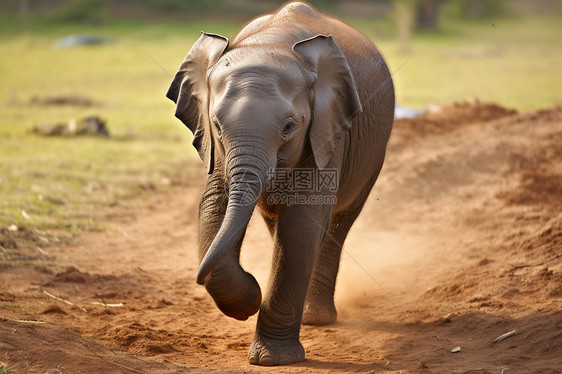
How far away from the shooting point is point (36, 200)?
1105 cm

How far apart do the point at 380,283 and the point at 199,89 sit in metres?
3.56

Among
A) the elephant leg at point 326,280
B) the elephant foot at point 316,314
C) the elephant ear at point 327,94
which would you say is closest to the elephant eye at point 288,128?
the elephant ear at point 327,94

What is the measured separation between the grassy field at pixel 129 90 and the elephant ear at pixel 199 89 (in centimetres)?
115

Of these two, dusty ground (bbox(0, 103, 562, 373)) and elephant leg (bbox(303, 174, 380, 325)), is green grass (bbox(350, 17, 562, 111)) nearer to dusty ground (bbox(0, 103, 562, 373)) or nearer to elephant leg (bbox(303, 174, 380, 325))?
dusty ground (bbox(0, 103, 562, 373))

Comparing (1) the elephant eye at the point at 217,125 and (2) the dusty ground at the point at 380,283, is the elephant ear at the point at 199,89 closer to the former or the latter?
(1) the elephant eye at the point at 217,125

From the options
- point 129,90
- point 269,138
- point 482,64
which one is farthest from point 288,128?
point 482,64

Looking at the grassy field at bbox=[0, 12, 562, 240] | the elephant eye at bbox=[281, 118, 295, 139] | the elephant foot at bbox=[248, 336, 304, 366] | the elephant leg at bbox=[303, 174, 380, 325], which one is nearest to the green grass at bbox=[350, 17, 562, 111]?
the grassy field at bbox=[0, 12, 562, 240]

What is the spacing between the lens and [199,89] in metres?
6.10

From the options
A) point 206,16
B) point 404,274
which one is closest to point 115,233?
point 404,274

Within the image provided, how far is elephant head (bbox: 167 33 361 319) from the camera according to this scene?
5.26 meters

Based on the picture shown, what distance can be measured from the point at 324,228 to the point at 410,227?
4.61 m

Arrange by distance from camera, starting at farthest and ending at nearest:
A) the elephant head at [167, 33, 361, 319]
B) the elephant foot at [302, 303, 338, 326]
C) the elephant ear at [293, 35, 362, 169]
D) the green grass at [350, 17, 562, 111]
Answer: the green grass at [350, 17, 562, 111] < the elephant foot at [302, 303, 338, 326] < the elephant ear at [293, 35, 362, 169] < the elephant head at [167, 33, 361, 319]

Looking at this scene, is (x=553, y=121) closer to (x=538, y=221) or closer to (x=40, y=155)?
(x=538, y=221)

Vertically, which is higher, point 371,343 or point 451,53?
point 371,343
